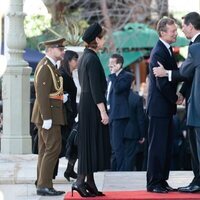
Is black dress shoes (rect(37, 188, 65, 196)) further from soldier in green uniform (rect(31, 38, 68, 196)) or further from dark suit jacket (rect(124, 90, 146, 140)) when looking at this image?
dark suit jacket (rect(124, 90, 146, 140))

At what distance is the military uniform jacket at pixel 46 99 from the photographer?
11633 mm

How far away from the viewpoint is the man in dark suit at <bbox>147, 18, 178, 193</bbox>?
11016 millimetres

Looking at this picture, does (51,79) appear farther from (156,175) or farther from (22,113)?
(22,113)

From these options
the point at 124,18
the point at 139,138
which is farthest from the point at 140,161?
the point at 124,18

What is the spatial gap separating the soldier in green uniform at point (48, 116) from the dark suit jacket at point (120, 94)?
143 inches

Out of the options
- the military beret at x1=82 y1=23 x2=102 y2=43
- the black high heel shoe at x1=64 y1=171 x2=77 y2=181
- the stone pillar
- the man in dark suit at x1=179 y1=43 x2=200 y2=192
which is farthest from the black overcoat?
the stone pillar

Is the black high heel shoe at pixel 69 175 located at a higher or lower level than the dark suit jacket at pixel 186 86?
lower

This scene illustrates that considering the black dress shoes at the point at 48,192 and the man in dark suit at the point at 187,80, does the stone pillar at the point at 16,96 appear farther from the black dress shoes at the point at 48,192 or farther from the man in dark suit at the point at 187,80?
the man in dark suit at the point at 187,80

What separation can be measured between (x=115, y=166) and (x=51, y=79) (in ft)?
14.5

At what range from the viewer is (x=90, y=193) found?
11008 millimetres

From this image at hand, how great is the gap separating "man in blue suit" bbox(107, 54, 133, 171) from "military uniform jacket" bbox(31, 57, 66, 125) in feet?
12.3

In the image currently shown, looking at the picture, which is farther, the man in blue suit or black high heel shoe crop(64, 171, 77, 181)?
the man in blue suit

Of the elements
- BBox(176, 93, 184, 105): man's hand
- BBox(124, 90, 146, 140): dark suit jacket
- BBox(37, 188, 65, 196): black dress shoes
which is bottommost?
BBox(37, 188, 65, 196): black dress shoes

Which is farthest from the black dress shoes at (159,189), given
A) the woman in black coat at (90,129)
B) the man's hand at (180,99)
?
the man's hand at (180,99)
